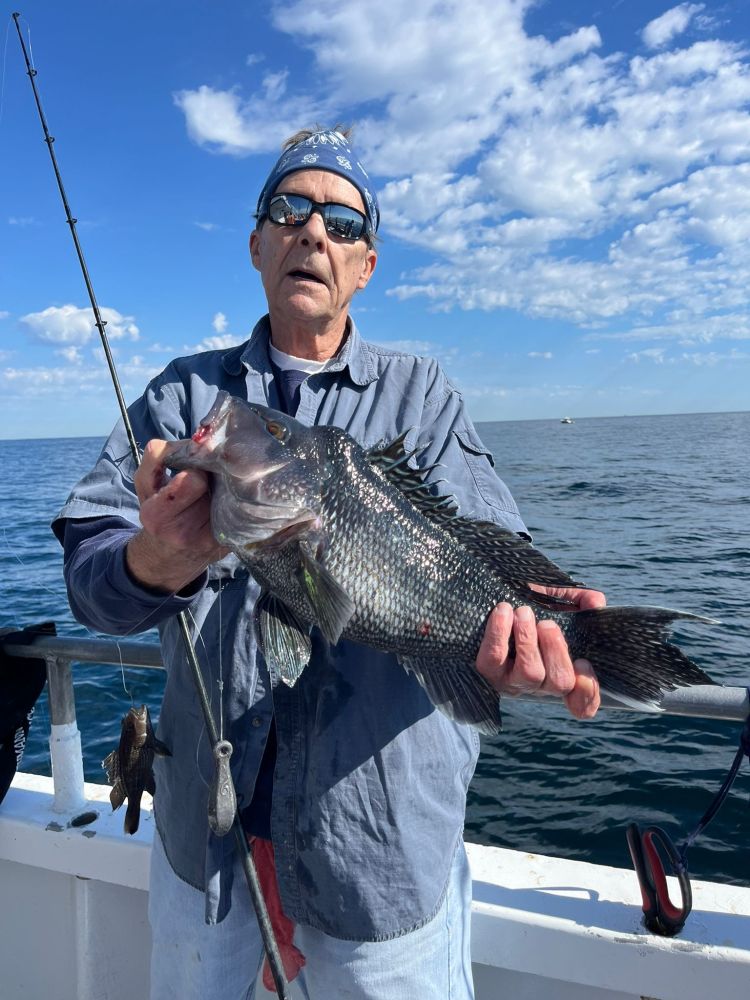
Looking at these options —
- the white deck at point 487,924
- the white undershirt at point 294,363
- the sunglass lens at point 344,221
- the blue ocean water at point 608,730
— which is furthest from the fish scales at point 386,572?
the blue ocean water at point 608,730

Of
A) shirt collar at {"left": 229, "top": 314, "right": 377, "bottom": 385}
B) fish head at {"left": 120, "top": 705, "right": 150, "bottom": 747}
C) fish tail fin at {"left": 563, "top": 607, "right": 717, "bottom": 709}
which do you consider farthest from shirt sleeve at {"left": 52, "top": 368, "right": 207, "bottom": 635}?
fish tail fin at {"left": 563, "top": 607, "right": 717, "bottom": 709}

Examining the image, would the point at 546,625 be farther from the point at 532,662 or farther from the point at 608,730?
the point at 608,730

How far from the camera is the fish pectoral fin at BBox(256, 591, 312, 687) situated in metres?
2.12

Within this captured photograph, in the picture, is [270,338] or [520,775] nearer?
[270,338]

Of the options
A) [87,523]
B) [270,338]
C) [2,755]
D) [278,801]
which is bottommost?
[2,755]

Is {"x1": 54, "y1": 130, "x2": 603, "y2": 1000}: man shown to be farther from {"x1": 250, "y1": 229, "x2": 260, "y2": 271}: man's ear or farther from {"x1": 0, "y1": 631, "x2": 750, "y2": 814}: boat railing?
{"x1": 0, "y1": 631, "x2": 750, "y2": 814}: boat railing

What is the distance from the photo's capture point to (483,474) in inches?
106

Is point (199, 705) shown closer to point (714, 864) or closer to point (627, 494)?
point (714, 864)

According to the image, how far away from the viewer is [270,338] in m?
2.91

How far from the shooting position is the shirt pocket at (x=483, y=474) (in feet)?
8.79

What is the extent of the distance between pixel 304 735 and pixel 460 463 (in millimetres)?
1218

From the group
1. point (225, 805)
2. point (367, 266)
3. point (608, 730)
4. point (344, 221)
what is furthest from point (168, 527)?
point (608, 730)

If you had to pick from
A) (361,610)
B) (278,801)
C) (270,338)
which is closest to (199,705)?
(278,801)

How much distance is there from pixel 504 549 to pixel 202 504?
116cm
